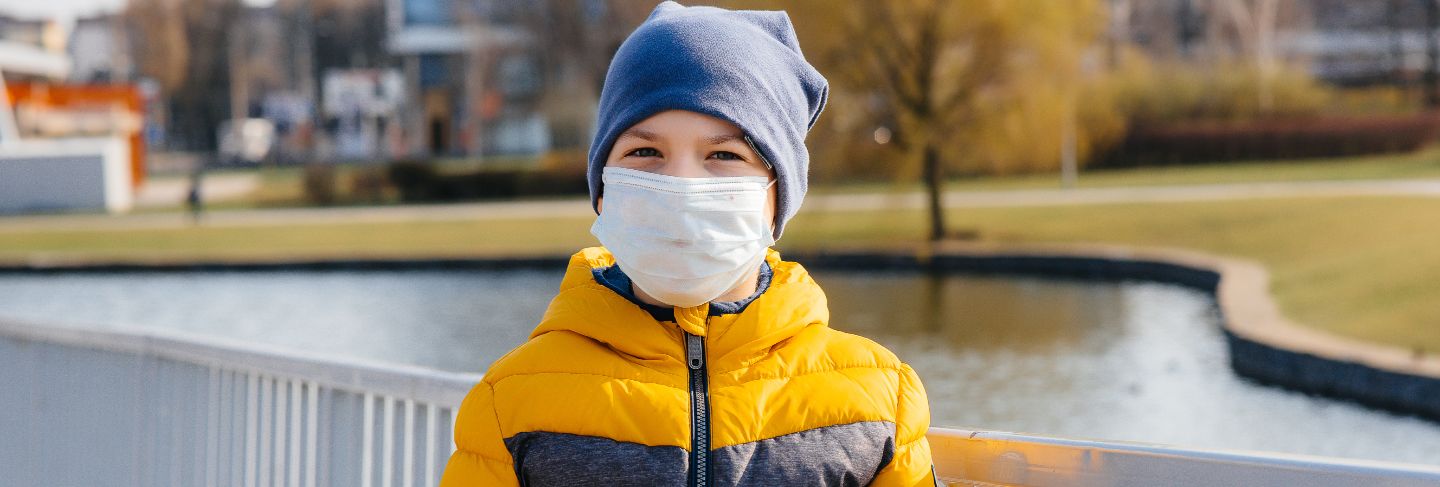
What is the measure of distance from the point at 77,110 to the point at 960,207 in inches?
1113

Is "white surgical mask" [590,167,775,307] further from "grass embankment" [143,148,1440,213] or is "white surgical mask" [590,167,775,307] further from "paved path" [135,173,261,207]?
"paved path" [135,173,261,207]

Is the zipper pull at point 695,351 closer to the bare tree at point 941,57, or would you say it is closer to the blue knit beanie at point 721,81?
the blue knit beanie at point 721,81

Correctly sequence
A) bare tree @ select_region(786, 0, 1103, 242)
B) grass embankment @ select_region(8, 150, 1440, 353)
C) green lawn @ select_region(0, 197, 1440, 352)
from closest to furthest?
green lawn @ select_region(0, 197, 1440, 352), grass embankment @ select_region(8, 150, 1440, 353), bare tree @ select_region(786, 0, 1103, 242)

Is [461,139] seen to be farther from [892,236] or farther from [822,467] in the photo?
[822,467]

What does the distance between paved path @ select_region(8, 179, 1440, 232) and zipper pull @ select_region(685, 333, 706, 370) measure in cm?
2422

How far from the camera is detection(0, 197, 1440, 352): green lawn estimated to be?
1585 cm

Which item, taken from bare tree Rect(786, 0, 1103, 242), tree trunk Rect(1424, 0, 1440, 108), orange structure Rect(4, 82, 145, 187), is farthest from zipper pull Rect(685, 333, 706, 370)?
tree trunk Rect(1424, 0, 1440, 108)

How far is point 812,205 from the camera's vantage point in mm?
26781

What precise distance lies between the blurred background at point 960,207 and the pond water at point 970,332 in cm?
6

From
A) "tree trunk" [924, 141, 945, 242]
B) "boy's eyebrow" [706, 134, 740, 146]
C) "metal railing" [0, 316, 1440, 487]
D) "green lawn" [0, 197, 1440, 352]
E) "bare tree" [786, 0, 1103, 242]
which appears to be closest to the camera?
"boy's eyebrow" [706, 134, 740, 146]

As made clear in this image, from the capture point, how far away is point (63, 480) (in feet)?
A: 17.7

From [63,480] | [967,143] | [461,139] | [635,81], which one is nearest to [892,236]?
[967,143]

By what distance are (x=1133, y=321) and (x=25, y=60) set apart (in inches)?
1371

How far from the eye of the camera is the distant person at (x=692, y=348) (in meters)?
2.25
